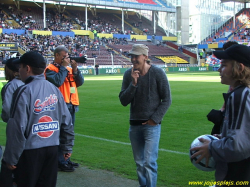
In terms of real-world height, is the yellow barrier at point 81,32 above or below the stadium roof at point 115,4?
below

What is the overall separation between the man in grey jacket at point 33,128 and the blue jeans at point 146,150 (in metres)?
1.26

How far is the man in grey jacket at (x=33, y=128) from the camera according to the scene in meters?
3.29

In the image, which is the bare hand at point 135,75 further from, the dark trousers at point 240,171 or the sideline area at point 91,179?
the dark trousers at point 240,171

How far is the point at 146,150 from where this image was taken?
4.42 metres

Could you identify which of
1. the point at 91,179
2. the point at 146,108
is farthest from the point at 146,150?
the point at 91,179

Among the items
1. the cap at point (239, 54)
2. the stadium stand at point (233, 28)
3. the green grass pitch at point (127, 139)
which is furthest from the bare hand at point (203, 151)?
the stadium stand at point (233, 28)

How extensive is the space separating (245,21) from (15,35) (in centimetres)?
4464

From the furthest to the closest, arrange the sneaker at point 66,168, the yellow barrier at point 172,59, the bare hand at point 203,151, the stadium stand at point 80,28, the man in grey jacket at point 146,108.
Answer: the yellow barrier at point 172,59 < the stadium stand at point 80,28 < the sneaker at point 66,168 < the man in grey jacket at point 146,108 < the bare hand at point 203,151

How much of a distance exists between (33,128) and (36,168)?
0.40 meters

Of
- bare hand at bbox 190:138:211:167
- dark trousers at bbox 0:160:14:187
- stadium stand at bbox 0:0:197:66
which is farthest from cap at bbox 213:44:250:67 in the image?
stadium stand at bbox 0:0:197:66

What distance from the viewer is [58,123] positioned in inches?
143

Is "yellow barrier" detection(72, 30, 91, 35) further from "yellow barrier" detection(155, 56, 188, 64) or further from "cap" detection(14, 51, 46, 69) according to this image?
"cap" detection(14, 51, 46, 69)

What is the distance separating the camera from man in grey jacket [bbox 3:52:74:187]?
3.29 m

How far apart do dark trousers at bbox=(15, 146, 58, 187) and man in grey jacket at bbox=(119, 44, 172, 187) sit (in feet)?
4.43
